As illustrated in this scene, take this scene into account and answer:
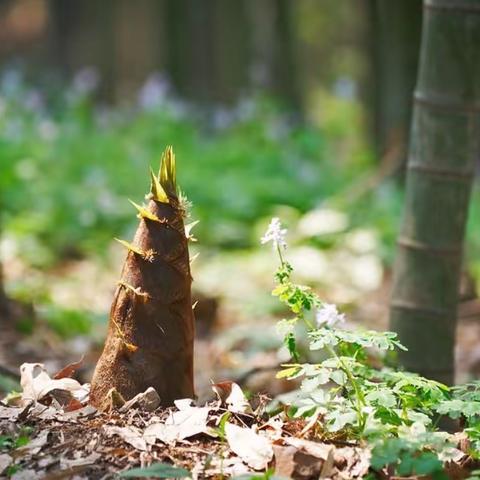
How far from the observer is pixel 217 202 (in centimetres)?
896

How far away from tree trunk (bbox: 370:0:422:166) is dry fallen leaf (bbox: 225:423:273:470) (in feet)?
15.8

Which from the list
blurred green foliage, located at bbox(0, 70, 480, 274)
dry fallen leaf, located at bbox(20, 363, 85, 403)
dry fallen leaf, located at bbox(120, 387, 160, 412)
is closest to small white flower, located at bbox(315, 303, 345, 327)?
dry fallen leaf, located at bbox(120, 387, 160, 412)

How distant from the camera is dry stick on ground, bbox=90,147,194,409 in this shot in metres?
2.99

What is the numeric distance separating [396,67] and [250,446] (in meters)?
6.83

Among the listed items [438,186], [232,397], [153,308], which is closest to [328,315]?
[232,397]

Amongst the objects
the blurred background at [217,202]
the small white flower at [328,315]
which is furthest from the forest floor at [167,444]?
the blurred background at [217,202]

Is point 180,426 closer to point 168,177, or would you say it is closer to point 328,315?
point 328,315

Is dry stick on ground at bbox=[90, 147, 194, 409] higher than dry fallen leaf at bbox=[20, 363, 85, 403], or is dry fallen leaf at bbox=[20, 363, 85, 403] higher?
dry stick on ground at bbox=[90, 147, 194, 409]

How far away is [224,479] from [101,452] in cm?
31

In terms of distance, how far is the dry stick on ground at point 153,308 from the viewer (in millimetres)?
2992

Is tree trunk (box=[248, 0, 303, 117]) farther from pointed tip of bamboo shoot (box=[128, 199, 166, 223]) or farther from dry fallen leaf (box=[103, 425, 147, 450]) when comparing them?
dry fallen leaf (box=[103, 425, 147, 450])

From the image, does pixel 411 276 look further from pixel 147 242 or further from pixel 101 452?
pixel 101 452

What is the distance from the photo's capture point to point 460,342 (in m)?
6.23

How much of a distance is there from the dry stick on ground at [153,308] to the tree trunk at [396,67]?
14.7ft
